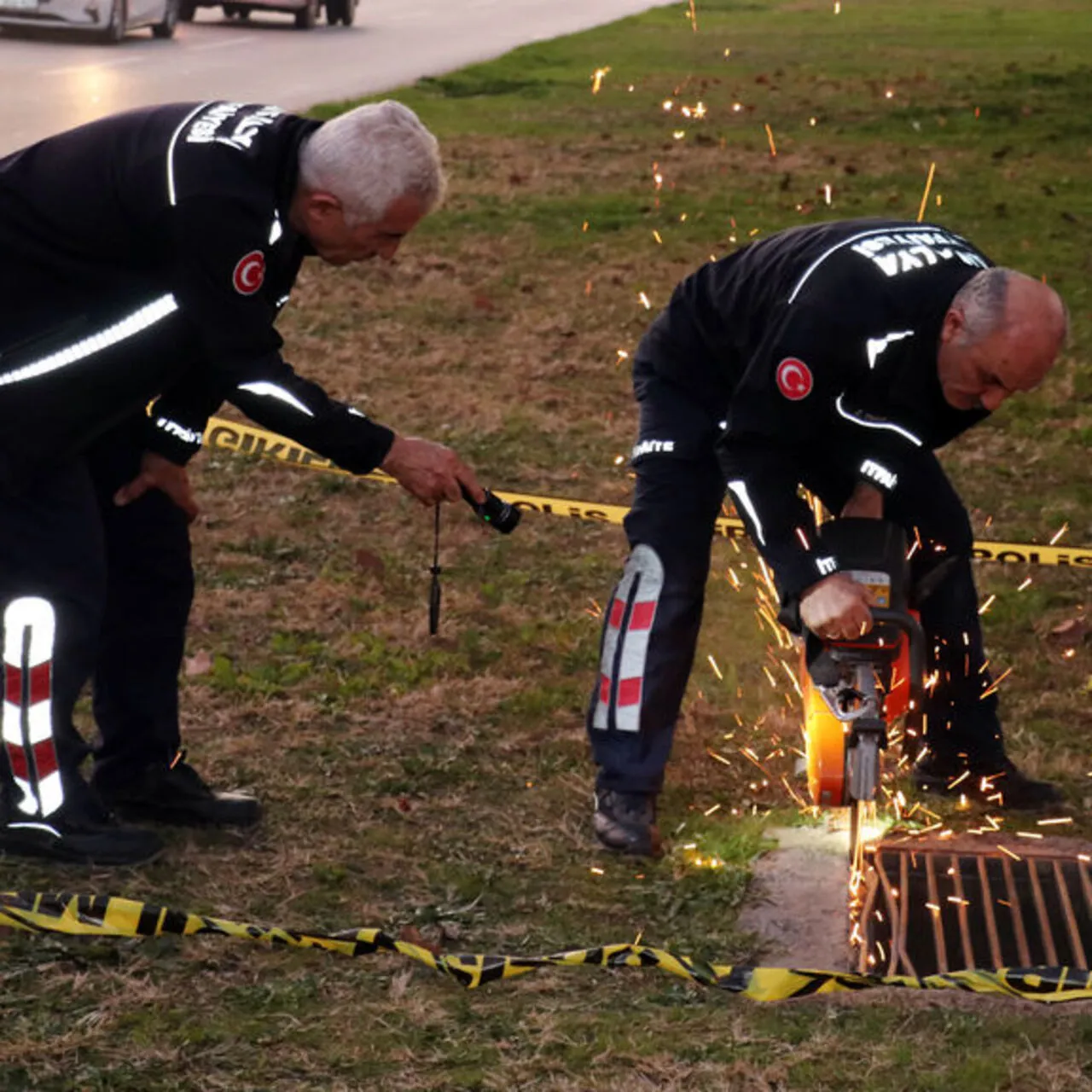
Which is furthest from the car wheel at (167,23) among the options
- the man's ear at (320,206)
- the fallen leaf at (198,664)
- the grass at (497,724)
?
the man's ear at (320,206)

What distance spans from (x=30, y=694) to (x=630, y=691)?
5.09 ft

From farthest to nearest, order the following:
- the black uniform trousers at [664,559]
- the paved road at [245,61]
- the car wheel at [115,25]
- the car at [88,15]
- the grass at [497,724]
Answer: the car wheel at [115,25] < the car at [88,15] < the paved road at [245,61] < the black uniform trousers at [664,559] < the grass at [497,724]

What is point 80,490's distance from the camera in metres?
5.06

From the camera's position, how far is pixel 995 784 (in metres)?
5.88

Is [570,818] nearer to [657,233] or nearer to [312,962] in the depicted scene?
[312,962]

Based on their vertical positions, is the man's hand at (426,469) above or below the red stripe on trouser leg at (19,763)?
above

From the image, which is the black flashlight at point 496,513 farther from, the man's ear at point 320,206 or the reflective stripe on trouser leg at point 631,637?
the man's ear at point 320,206

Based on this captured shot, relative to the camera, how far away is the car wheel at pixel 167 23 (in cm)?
2308

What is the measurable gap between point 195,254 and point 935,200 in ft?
34.4

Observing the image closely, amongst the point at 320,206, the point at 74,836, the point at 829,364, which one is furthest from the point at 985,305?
the point at 74,836

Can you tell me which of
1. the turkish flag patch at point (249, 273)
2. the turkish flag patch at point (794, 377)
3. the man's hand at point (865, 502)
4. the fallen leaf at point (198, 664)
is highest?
the turkish flag patch at point (249, 273)

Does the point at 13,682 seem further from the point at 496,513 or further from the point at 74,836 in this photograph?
the point at 496,513

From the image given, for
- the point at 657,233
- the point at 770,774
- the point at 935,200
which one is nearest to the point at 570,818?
the point at 770,774

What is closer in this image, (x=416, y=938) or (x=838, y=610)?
(x=838, y=610)
